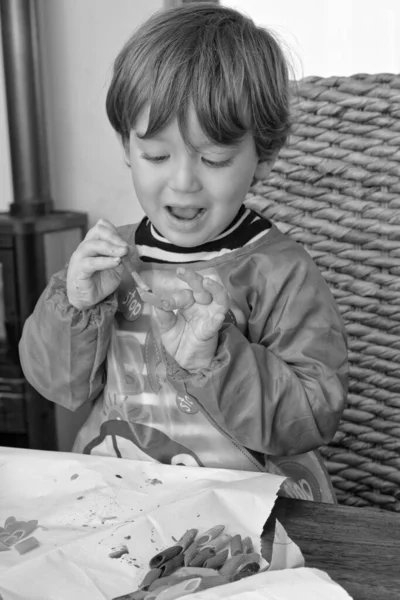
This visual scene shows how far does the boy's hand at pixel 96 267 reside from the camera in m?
0.77

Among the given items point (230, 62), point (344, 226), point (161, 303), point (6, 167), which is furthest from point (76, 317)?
point (6, 167)

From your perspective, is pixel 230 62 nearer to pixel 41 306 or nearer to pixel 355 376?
pixel 41 306

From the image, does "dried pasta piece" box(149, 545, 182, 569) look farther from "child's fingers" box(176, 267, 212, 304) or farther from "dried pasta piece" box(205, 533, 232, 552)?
"child's fingers" box(176, 267, 212, 304)

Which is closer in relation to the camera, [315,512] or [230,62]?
[315,512]

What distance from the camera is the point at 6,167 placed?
2.16m

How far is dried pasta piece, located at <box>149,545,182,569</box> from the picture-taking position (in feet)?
1.90

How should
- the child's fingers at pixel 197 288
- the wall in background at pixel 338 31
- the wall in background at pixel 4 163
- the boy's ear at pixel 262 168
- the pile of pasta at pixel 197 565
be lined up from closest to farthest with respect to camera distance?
the pile of pasta at pixel 197 565, the child's fingers at pixel 197 288, the boy's ear at pixel 262 168, the wall in background at pixel 338 31, the wall in background at pixel 4 163

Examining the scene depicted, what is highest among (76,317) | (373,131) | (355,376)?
(373,131)

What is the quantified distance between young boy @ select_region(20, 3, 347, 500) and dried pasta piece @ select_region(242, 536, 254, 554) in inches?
6.3

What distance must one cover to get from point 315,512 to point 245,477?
0.08 meters

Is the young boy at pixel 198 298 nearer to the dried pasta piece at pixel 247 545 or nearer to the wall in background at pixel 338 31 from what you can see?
the dried pasta piece at pixel 247 545

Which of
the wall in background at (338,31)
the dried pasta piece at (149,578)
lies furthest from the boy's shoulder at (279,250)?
the wall in background at (338,31)

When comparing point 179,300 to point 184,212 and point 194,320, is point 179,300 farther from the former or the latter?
point 184,212

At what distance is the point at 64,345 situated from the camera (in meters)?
0.87
